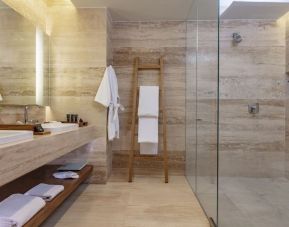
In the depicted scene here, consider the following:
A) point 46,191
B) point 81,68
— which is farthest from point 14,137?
point 81,68

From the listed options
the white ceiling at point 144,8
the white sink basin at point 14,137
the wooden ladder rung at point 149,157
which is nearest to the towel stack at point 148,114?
the wooden ladder rung at point 149,157

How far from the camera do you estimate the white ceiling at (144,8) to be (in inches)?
125

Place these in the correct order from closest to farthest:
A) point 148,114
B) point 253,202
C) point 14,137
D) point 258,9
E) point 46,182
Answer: point 14,137
point 253,202
point 46,182
point 258,9
point 148,114

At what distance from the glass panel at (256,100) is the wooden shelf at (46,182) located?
1.37 meters

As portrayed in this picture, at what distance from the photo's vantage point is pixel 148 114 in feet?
11.8

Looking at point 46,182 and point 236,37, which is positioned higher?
point 236,37

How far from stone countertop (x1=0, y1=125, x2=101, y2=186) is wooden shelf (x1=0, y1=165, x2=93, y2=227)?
1.08 feet

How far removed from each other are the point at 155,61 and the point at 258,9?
1414 millimetres

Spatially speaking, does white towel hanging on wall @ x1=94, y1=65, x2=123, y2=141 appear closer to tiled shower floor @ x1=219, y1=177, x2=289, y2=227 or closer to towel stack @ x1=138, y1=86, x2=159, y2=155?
towel stack @ x1=138, y1=86, x2=159, y2=155

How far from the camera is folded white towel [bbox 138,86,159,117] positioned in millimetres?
3588

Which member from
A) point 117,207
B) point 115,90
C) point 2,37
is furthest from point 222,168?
point 2,37

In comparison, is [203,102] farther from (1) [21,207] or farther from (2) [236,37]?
(1) [21,207]

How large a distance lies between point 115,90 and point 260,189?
1904mm

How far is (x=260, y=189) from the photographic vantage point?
272 cm
